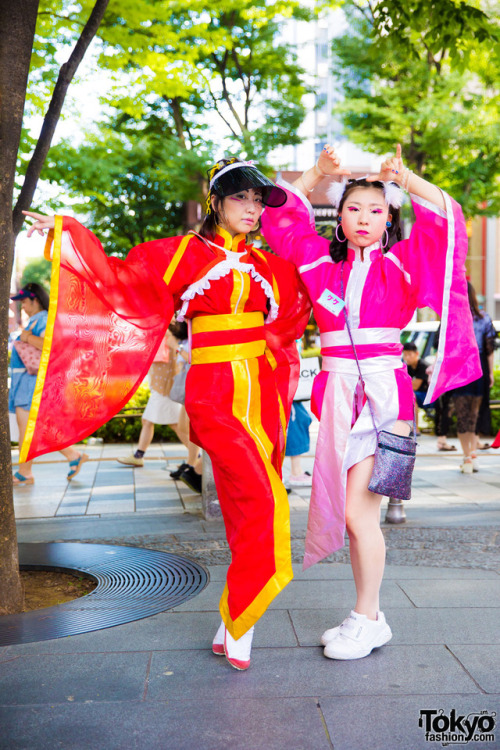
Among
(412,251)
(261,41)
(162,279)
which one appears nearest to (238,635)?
(162,279)

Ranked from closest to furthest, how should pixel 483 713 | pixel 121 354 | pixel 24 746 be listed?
1. pixel 24 746
2. pixel 483 713
3. pixel 121 354

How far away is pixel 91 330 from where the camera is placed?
3158 mm

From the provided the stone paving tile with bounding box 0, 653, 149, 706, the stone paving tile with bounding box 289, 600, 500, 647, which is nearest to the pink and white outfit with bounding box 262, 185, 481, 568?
the stone paving tile with bounding box 289, 600, 500, 647

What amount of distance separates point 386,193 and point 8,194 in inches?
69.8

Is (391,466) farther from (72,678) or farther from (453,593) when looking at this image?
(72,678)

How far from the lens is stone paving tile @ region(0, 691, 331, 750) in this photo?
226 centimetres

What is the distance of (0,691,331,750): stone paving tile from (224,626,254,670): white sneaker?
0.24 m

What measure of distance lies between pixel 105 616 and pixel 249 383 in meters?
1.31

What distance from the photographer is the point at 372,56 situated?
5.82 m

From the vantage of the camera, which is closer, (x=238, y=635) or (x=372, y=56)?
(x=238, y=635)

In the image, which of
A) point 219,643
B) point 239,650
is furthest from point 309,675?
point 219,643

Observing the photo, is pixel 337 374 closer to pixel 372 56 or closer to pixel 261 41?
pixel 372 56

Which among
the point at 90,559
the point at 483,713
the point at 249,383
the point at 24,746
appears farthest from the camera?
the point at 90,559

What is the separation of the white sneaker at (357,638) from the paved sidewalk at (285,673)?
4cm
